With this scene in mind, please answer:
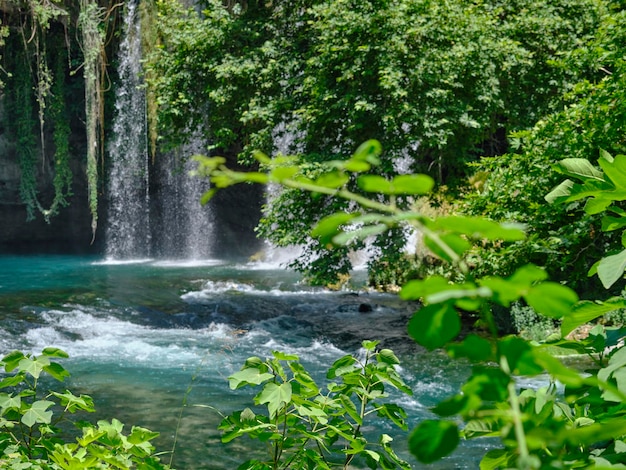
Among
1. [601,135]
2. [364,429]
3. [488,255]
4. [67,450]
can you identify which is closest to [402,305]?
[488,255]

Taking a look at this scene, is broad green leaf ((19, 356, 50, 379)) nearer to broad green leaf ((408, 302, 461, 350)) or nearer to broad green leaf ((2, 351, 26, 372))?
broad green leaf ((2, 351, 26, 372))

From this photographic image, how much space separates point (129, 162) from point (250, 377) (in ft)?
62.8

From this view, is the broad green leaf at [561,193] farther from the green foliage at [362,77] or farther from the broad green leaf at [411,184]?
the green foliage at [362,77]

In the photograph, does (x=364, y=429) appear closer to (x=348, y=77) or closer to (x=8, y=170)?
(x=348, y=77)

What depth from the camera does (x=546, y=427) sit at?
24.6 inches

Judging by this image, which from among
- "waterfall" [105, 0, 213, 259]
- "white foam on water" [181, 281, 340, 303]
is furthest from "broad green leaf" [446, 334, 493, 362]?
"waterfall" [105, 0, 213, 259]

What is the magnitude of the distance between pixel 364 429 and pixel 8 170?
18.8 metres

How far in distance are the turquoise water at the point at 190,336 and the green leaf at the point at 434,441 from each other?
289 centimetres

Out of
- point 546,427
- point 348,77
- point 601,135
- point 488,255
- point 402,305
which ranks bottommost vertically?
point 402,305

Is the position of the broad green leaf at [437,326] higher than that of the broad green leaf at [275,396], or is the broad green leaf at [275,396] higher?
the broad green leaf at [437,326]

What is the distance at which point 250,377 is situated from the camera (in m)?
1.84

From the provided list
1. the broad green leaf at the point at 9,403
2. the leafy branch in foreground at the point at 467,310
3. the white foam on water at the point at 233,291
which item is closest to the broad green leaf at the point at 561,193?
the leafy branch in foreground at the point at 467,310

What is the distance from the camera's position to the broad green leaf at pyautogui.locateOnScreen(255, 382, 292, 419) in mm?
1789

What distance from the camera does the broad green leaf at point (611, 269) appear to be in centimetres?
97
